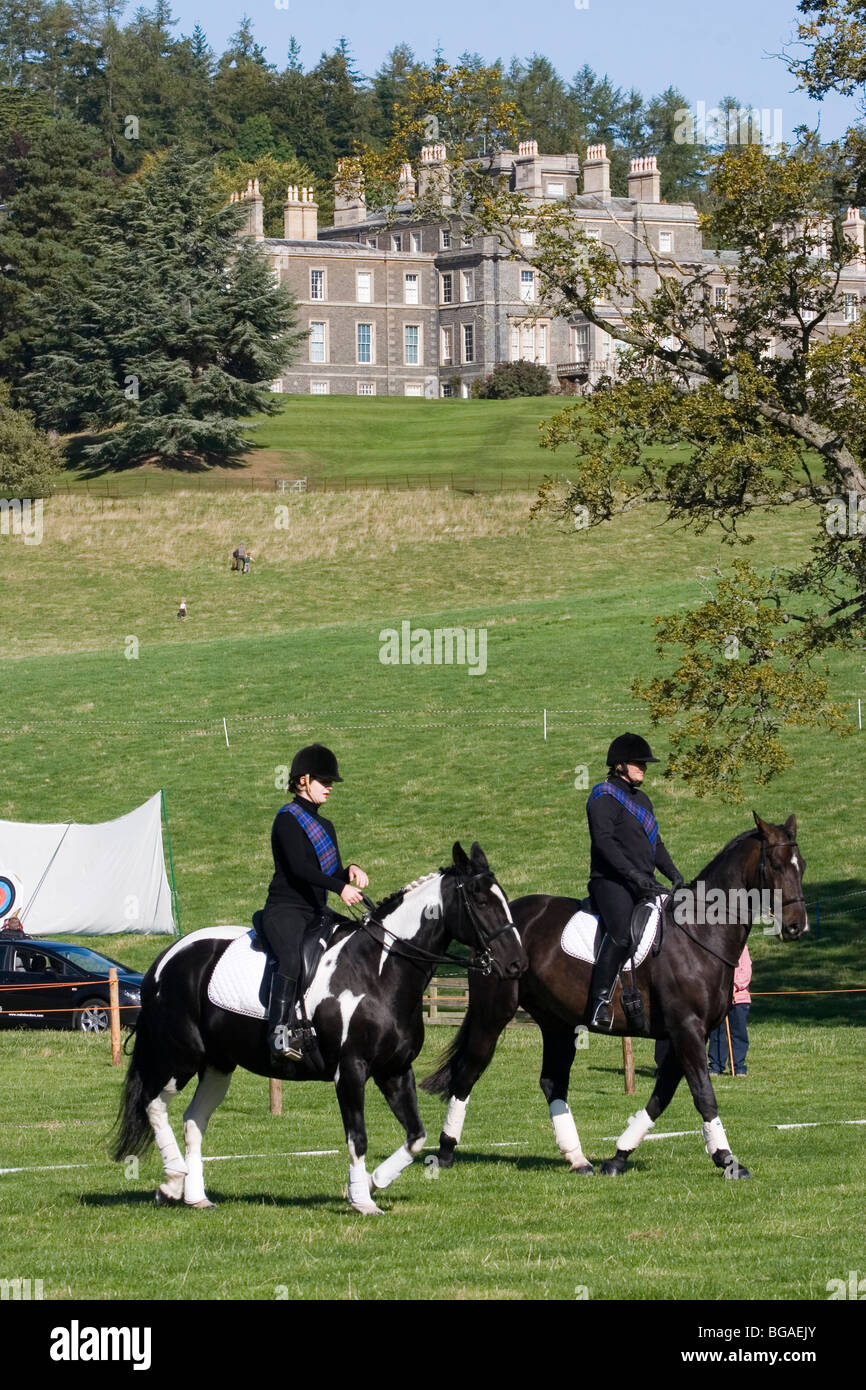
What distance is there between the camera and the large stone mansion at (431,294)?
432ft

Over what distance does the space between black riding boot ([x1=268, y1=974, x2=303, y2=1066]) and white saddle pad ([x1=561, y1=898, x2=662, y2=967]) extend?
2.74 m

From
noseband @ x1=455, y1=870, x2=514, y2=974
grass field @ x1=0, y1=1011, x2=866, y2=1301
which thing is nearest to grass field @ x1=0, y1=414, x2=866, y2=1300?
grass field @ x1=0, y1=1011, x2=866, y2=1301

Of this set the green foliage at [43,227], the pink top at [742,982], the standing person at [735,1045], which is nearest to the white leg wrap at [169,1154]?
the pink top at [742,982]

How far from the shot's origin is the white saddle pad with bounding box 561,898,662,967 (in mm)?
13828

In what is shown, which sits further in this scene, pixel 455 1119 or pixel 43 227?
pixel 43 227

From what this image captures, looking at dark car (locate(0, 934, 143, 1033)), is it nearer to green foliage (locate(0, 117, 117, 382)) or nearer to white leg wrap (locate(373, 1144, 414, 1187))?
white leg wrap (locate(373, 1144, 414, 1187))

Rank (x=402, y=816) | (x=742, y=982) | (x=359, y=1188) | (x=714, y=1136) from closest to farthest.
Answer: (x=359, y=1188) → (x=714, y=1136) → (x=742, y=982) → (x=402, y=816)

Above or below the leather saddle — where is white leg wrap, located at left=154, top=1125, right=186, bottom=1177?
below

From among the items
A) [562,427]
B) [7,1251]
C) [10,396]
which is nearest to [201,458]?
[10,396]

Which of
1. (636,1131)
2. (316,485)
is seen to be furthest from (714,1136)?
(316,485)

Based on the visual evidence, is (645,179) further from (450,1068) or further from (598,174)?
(450,1068)

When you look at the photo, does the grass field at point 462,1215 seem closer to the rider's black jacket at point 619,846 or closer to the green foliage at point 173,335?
the rider's black jacket at point 619,846

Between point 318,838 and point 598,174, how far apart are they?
131563 mm

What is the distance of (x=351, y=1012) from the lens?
12180 mm
